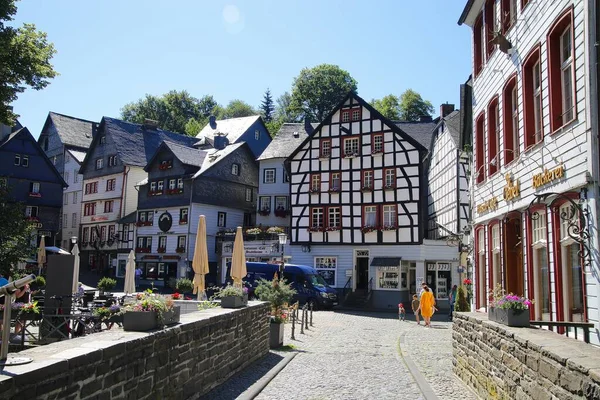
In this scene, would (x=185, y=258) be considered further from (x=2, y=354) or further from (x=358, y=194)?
(x=2, y=354)

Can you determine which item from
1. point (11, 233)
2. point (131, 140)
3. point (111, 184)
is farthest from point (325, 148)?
point (111, 184)

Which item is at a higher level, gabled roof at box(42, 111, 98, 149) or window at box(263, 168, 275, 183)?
gabled roof at box(42, 111, 98, 149)

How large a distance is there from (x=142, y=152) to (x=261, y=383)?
47169 millimetres

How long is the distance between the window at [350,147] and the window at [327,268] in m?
6.73

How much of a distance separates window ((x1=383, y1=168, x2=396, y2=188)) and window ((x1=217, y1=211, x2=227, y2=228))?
49.7 feet

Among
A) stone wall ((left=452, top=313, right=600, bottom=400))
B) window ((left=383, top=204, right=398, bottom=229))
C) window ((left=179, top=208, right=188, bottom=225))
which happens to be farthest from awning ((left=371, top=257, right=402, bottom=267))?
stone wall ((left=452, top=313, right=600, bottom=400))

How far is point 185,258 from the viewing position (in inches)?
1726

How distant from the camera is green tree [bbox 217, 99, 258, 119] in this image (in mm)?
79500

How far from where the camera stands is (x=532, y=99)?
1138 centimetres

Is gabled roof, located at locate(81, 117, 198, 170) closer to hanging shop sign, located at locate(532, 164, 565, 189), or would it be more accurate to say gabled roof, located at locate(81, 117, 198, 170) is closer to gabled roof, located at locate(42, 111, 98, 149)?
gabled roof, located at locate(42, 111, 98, 149)

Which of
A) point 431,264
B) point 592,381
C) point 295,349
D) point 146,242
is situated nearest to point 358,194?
point 431,264

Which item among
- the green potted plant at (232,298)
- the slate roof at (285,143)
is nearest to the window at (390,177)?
the slate roof at (285,143)

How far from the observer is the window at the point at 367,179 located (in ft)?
120

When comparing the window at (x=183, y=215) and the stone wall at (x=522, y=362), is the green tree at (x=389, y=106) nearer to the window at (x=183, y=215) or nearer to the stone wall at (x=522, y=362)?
the window at (x=183, y=215)
